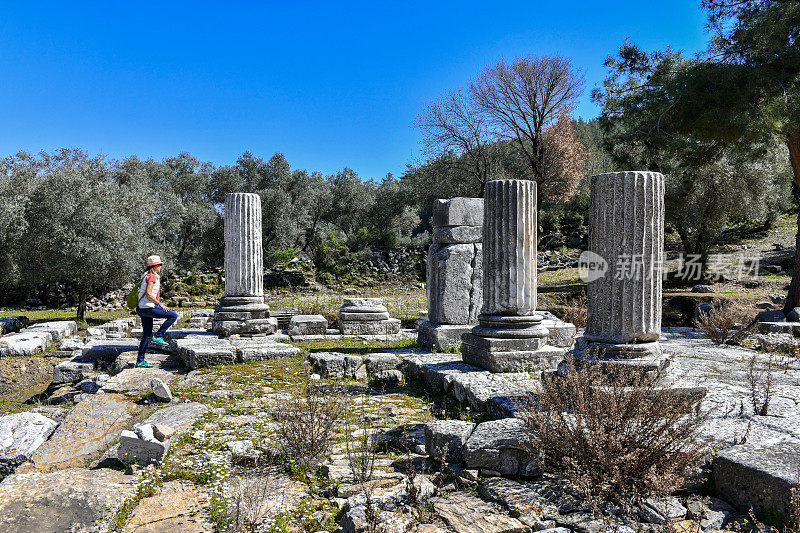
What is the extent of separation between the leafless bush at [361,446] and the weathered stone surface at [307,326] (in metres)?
5.21

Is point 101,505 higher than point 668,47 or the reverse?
the reverse

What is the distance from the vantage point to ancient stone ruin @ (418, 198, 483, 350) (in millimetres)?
8609

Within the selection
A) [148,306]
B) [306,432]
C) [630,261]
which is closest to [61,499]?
[306,432]

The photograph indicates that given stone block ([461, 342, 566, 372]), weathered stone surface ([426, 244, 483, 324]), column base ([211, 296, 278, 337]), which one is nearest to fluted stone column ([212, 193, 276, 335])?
column base ([211, 296, 278, 337])

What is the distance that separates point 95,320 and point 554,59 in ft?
67.9

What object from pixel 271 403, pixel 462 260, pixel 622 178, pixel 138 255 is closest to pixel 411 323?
pixel 462 260

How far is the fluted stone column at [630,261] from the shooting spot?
5105mm

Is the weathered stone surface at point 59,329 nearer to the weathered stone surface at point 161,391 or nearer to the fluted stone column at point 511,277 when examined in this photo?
the weathered stone surface at point 161,391

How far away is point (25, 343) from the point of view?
10.3 m

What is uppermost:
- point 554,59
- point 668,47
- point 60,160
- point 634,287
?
point 554,59

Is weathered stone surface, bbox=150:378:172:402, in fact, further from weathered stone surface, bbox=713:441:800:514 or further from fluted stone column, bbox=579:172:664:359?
weathered stone surface, bbox=713:441:800:514

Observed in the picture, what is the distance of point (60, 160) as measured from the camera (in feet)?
59.6

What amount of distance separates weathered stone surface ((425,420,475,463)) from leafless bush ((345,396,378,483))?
1.48 feet

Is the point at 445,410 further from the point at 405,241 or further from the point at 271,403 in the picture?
the point at 405,241
